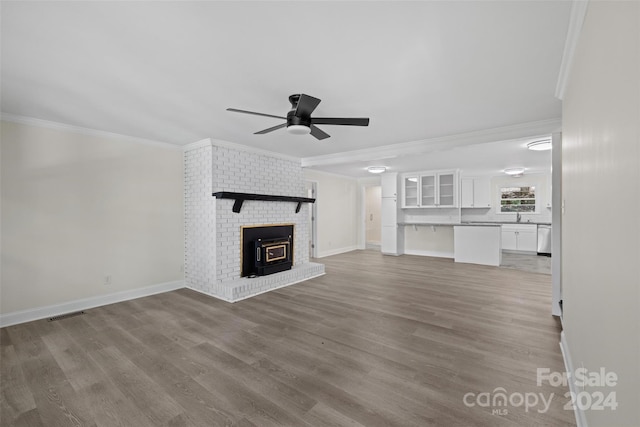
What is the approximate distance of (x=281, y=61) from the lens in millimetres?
2125

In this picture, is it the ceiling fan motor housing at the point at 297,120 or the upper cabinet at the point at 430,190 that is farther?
the upper cabinet at the point at 430,190

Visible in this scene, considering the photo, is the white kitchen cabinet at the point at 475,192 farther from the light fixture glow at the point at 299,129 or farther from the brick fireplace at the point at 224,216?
the light fixture glow at the point at 299,129

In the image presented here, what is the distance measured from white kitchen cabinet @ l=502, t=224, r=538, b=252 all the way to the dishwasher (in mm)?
Result: 102

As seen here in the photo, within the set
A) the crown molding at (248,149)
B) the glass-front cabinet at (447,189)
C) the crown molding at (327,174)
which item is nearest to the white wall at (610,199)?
the crown molding at (248,149)

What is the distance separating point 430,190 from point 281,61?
6.82 m

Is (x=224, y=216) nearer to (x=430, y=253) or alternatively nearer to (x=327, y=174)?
(x=327, y=174)

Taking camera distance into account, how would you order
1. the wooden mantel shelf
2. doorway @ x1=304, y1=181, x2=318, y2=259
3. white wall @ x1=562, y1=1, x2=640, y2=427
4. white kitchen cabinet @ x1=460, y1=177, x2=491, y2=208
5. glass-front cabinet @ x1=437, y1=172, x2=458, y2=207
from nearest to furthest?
white wall @ x1=562, y1=1, x2=640, y2=427, the wooden mantel shelf, glass-front cabinet @ x1=437, y1=172, x2=458, y2=207, doorway @ x1=304, y1=181, x2=318, y2=259, white kitchen cabinet @ x1=460, y1=177, x2=491, y2=208

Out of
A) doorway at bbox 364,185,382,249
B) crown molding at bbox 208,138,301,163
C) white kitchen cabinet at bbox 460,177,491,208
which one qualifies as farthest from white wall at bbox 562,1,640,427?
doorway at bbox 364,185,382,249

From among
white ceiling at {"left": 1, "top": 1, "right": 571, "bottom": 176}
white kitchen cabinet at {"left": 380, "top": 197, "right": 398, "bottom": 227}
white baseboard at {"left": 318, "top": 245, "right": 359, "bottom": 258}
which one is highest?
white ceiling at {"left": 1, "top": 1, "right": 571, "bottom": 176}

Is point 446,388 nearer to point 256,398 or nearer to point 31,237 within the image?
point 256,398

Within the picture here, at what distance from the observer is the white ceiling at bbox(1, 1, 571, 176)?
164cm

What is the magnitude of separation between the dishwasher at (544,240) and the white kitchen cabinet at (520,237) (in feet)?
0.33

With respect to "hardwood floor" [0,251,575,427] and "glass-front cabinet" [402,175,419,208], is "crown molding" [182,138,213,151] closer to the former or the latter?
"hardwood floor" [0,251,575,427]

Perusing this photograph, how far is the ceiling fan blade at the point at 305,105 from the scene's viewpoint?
2383mm
